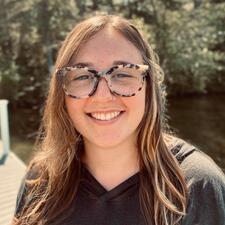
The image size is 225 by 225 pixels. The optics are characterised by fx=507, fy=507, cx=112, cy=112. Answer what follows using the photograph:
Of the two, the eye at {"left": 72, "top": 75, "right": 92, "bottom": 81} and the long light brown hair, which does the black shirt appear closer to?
the long light brown hair

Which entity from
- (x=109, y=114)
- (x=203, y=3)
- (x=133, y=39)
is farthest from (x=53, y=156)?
(x=203, y=3)

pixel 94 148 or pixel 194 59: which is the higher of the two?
pixel 94 148

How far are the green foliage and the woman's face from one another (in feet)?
63.2

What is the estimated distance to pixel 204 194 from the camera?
5.12ft

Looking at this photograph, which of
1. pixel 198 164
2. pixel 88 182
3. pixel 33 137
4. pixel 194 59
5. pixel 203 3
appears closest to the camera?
pixel 198 164

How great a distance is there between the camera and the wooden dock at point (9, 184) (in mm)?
5125

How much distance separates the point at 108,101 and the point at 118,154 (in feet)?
0.62

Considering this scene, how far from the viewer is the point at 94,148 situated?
1764 mm

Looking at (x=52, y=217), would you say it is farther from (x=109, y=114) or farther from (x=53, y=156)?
(x=109, y=114)

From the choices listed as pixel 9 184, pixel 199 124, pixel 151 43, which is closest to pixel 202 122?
pixel 199 124

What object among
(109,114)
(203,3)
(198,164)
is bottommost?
(203,3)

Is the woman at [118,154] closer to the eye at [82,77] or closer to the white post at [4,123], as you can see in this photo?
the eye at [82,77]

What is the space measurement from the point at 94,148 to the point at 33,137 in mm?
13468

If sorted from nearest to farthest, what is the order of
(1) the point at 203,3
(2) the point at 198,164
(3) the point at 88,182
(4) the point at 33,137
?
(2) the point at 198,164, (3) the point at 88,182, (4) the point at 33,137, (1) the point at 203,3
